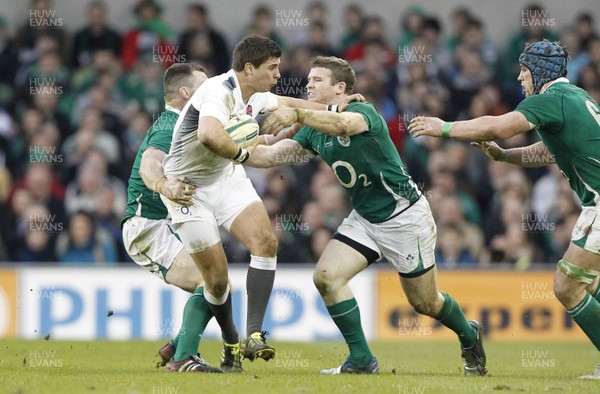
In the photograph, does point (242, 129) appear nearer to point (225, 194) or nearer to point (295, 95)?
point (225, 194)

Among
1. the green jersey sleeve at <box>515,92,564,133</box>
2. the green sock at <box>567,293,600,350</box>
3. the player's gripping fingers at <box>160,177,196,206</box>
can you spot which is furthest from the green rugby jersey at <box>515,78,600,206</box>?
the player's gripping fingers at <box>160,177,196,206</box>

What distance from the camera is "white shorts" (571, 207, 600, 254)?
9.23 m

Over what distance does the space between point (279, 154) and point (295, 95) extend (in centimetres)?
731

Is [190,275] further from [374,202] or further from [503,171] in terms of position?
[503,171]

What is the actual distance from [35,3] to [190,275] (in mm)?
9690

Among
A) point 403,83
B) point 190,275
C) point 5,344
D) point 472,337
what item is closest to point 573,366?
point 472,337

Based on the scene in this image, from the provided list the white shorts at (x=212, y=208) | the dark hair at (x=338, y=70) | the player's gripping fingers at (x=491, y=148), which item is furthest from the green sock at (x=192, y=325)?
the player's gripping fingers at (x=491, y=148)

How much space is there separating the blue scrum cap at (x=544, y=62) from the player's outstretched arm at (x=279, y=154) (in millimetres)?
2048

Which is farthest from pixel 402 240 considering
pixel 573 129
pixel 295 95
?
pixel 295 95

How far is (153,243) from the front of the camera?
400 inches

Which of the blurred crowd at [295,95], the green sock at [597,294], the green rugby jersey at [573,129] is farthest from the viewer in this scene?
the blurred crowd at [295,95]

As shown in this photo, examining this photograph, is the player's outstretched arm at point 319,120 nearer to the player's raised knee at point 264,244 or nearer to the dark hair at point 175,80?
the player's raised knee at point 264,244

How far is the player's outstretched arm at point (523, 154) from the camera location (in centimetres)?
1005

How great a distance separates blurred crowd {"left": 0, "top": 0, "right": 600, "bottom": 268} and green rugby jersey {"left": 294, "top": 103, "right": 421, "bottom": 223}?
19.0 ft
